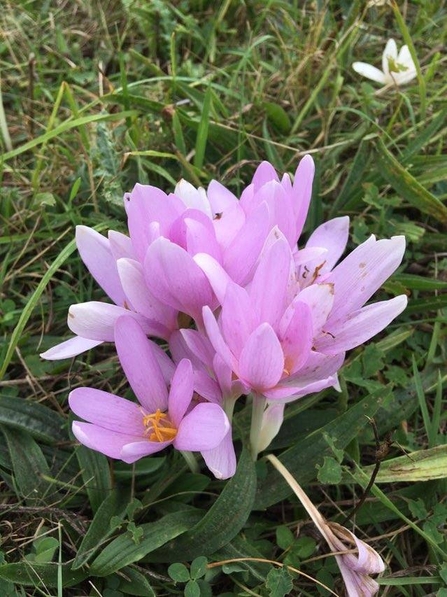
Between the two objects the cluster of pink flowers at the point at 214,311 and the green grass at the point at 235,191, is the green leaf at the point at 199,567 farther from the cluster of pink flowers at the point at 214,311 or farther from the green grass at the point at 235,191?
the cluster of pink flowers at the point at 214,311

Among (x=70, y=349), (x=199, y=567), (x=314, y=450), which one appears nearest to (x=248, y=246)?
(x=70, y=349)

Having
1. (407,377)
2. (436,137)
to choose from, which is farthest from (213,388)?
(436,137)

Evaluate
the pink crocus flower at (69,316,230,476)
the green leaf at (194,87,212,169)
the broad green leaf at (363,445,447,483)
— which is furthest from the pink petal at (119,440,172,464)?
the green leaf at (194,87,212,169)

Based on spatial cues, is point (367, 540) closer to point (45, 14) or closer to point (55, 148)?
point (55, 148)

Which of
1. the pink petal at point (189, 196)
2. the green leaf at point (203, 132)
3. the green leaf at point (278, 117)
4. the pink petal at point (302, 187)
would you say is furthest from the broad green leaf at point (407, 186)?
the pink petal at point (189, 196)

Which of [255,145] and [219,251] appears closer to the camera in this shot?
[219,251]

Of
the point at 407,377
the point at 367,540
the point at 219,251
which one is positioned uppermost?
the point at 219,251

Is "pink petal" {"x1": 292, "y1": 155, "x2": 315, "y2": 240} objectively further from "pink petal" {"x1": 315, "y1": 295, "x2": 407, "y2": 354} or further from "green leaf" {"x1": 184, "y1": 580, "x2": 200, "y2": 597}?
"green leaf" {"x1": 184, "y1": 580, "x2": 200, "y2": 597}
